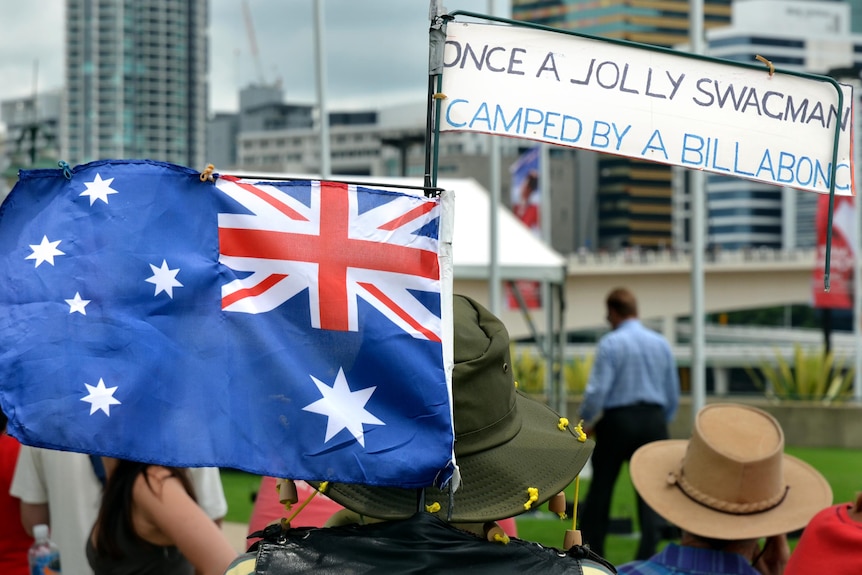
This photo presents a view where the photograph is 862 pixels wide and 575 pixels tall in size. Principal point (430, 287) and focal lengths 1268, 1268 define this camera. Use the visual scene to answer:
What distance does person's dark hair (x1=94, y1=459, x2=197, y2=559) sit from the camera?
11.2ft

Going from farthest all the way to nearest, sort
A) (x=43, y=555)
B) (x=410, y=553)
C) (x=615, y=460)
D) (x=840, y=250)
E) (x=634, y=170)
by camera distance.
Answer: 1. (x=634, y=170)
2. (x=840, y=250)
3. (x=615, y=460)
4. (x=43, y=555)
5. (x=410, y=553)

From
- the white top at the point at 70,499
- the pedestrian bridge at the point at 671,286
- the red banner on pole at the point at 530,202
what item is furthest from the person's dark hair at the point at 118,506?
the pedestrian bridge at the point at 671,286

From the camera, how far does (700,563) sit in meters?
3.71

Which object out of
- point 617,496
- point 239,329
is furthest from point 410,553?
point 617,496

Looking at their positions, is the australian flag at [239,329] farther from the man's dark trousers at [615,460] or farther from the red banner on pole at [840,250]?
the red banner on pole at [840,250]

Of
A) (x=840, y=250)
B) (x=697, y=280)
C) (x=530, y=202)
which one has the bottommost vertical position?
(x=697, y=280)

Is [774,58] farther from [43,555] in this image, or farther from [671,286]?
[43,555]

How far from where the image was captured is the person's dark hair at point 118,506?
3406 mm

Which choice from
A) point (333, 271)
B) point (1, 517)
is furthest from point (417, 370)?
point (1, 517)

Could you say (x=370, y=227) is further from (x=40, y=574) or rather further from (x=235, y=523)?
(x=235, y=523)

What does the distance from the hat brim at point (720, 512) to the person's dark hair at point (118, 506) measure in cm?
150

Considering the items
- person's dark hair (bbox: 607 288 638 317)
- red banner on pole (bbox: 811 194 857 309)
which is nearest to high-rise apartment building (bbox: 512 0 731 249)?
red banner on pole (bbox: 811 194 857 309)

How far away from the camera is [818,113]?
10.1 feet

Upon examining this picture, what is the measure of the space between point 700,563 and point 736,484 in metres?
0.27
